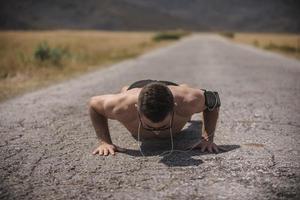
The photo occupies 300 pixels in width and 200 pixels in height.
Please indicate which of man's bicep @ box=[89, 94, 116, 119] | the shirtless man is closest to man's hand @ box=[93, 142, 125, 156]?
the shirtless man

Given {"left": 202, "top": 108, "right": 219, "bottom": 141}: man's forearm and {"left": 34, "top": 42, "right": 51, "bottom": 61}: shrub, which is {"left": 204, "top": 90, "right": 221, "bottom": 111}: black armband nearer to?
{"left": 202, "top": 108, "right": 219, "bottom": 141}: man's forearm

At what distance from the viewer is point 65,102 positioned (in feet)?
23.8

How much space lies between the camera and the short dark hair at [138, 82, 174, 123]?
3420 millimetres

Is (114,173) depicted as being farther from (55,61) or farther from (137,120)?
(55,61)

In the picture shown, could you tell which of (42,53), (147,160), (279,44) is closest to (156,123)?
(147,160)

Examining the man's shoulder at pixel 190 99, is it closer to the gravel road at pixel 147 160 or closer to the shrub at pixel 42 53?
the gravel road at pixel 147 160

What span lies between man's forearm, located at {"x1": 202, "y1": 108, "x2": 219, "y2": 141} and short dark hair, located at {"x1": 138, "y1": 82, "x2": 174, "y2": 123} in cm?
86

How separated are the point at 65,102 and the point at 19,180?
A: 12.5 feet

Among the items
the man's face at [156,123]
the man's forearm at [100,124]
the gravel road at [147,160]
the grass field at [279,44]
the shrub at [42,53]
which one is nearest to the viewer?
the gravel road at [147,160]

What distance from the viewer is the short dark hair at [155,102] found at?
11.2 feet

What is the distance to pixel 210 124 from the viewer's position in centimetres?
426

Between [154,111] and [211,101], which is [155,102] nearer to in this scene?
[154,111]

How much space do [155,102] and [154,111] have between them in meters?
0.08

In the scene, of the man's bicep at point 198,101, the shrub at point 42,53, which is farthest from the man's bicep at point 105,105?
the shrub at point 42,53
